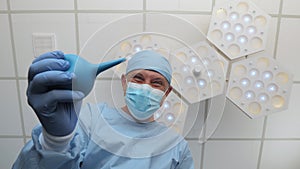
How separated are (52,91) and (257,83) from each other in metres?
0.64

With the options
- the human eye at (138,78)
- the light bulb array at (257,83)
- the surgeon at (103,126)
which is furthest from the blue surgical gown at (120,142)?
the light bulb array at (257,83)

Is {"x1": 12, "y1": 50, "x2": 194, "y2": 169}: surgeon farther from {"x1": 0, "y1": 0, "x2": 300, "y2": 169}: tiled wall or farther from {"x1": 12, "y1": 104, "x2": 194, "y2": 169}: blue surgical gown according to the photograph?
{"x1": 0, "y1": 0, "x2": 300, "y2": 169}: tiled wall

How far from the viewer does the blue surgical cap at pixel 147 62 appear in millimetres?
751

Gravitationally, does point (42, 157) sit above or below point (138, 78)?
below

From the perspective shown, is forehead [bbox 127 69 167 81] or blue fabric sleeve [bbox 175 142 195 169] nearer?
forehead [bbox 127 69 167 81]

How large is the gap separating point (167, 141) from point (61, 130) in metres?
0.31

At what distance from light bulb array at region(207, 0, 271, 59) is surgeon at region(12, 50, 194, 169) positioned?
22 cm

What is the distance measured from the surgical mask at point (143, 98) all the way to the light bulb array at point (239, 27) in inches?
10.9

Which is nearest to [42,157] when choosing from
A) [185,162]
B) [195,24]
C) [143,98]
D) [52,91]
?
[52,91]

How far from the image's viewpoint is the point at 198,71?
794 mm

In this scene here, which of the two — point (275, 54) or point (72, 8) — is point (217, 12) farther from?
point (72, 8)

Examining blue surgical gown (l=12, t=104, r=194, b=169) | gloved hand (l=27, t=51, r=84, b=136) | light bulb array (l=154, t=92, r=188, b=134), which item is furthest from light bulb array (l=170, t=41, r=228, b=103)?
gloved hand (l=27, t=51, r=84, b=136)

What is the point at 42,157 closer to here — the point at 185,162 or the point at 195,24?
the point at 185,162

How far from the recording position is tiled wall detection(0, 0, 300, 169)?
95 cm
